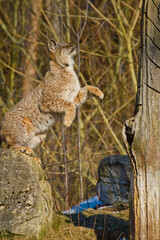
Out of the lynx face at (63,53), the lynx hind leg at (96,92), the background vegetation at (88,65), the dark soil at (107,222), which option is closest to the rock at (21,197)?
the dark soil at (107,222)

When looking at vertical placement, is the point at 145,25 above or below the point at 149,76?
above

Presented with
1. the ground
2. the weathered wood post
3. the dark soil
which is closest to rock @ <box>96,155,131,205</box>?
the dark soil

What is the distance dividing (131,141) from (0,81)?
8.46 m

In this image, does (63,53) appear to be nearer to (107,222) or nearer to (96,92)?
(96,92)

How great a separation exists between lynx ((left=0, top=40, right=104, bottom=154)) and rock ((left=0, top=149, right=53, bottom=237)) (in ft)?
2.18

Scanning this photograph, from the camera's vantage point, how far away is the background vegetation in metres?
8.80

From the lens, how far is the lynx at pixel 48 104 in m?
5.09

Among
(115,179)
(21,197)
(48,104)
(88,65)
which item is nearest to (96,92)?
(48,104)

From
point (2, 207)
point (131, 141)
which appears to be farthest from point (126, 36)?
point (2, 207)

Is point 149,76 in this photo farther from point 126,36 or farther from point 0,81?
point 0,81

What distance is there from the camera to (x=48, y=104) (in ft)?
17.7

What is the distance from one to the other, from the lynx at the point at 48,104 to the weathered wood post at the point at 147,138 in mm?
1499

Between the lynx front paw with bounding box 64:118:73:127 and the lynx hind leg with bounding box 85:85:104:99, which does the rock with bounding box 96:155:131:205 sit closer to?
the lynx hind leg with bounding box 85:85:104:99

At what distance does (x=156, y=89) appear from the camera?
3.84 metres
